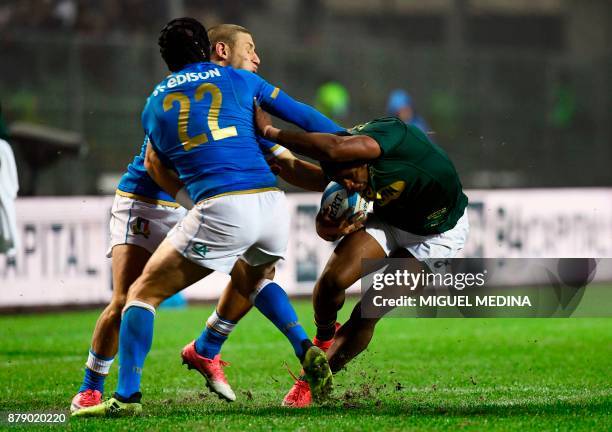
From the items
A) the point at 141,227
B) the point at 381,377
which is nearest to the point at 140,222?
the point at 141,227

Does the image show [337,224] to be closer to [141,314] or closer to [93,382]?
[141,314]

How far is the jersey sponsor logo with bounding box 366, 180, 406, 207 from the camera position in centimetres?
632

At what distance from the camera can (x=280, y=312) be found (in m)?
6.10

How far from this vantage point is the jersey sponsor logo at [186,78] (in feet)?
19.2

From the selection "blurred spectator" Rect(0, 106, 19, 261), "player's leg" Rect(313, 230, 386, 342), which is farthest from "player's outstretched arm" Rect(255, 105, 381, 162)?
"blurred spectator" Rect(0, 106, 19, 261)

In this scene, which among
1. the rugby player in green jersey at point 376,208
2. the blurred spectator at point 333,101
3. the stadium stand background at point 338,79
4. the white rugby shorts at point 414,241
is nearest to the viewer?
the rugby player in green jersey at point 376,208

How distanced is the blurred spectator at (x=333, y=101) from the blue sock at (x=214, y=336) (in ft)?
34.5

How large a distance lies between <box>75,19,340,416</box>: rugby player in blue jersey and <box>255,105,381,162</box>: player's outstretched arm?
64mm

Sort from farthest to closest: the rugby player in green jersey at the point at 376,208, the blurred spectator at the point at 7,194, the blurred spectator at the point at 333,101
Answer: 1. the blurred spectator at the point at 333,101
2. the blurred spectator at the point at 7,194
3. the rugby player in green jersey at the point at 376,208

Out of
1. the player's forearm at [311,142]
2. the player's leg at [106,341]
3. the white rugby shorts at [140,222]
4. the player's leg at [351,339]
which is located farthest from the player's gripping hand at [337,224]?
the player's leg at [106,341]

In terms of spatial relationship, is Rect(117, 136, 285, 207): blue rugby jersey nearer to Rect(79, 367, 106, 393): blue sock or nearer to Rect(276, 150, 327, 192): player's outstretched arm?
Rect(276, 150, 327, 192): player's outstretched arm

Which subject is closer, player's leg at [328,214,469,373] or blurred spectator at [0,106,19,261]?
player's leg at [328,214,469,373]

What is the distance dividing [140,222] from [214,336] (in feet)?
2.65

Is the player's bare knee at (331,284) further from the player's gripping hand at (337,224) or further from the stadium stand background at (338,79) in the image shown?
the stadium stand background at (338,79)
